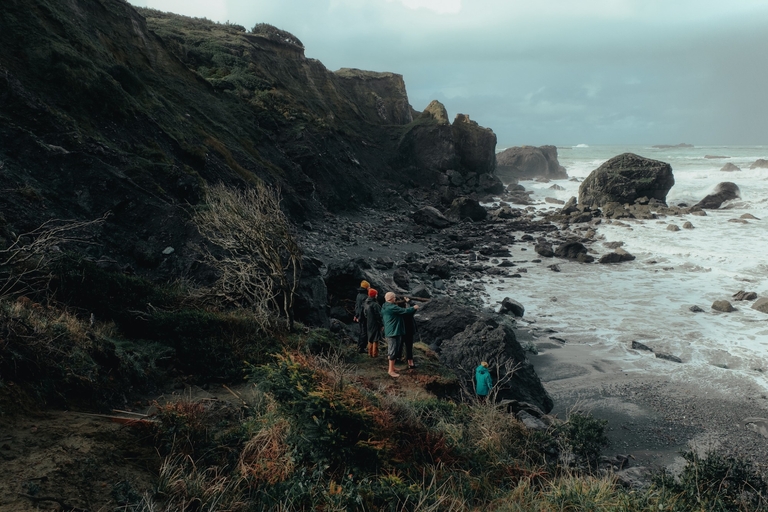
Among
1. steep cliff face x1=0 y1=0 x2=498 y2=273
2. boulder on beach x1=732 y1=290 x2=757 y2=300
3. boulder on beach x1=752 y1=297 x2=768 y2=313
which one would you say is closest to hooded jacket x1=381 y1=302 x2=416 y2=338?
steep cliff face x1=0 y1=0 x2=498 y2=273

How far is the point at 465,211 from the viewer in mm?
35469

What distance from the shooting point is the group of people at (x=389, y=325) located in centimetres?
867

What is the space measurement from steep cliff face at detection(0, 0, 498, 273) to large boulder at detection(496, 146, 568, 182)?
949 inches

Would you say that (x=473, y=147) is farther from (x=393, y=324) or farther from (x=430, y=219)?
(x=393, y=324)

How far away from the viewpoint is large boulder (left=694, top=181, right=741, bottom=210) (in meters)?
38.4

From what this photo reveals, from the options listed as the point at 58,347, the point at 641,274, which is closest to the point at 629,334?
the point at 641,274

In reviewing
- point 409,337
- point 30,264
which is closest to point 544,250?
point 409,337

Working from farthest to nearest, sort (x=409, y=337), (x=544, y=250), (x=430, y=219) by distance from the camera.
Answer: (x=430, y=219)
(x=544, y=250)
(x=409, y=337)

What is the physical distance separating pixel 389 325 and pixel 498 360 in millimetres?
2838

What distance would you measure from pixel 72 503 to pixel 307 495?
1.79m

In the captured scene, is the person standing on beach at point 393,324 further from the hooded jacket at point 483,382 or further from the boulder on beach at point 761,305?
the boulder on beach at point 761,305

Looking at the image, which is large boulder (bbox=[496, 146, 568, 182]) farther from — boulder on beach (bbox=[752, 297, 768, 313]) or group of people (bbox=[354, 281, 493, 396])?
group of people (bbox=[354, 281, 493, 396])

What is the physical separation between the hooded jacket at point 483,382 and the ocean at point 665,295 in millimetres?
6275

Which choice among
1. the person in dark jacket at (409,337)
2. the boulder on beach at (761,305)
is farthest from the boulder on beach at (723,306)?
the person in dark jacket at (409,337)
